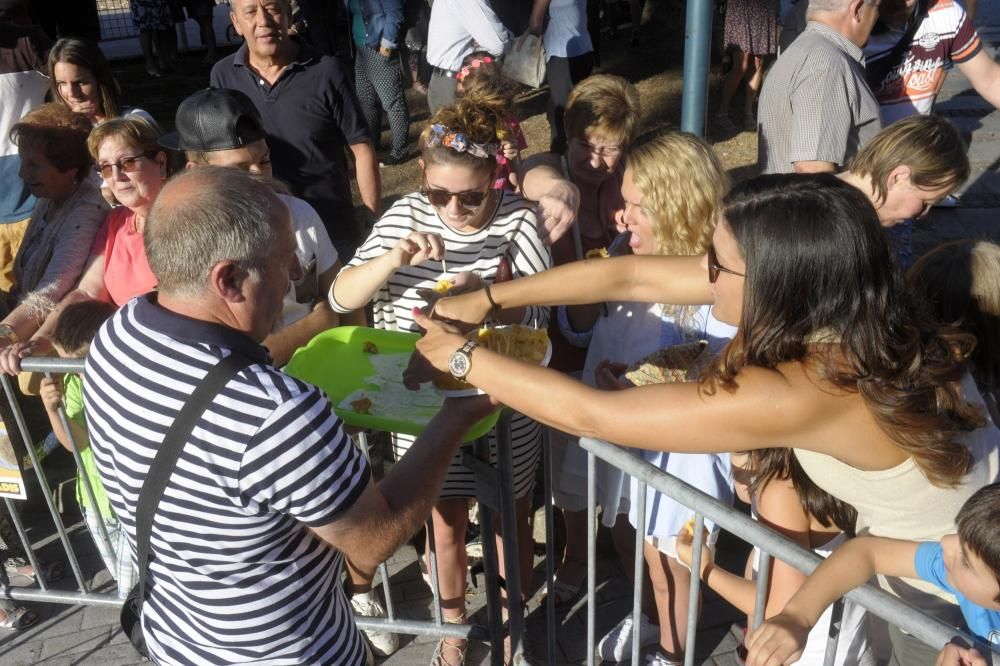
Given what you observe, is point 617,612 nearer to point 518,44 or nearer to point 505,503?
point 505,503

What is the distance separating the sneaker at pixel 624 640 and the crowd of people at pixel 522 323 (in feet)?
0.09

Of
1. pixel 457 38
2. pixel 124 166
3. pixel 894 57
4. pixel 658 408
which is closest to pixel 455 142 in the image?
pixel 658 408

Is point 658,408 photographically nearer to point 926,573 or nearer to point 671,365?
point 926,573

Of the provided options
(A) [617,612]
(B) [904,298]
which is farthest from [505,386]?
(A) [617,612]

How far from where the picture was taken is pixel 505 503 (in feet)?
8.87

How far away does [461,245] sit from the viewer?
3100mm

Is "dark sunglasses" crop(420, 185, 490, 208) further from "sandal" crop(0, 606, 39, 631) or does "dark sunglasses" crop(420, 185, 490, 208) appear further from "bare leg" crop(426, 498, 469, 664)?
"sandal" crop(0, 606, 39, 631)

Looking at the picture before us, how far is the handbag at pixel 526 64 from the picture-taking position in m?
5.27

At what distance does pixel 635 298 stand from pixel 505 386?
0.80 meters

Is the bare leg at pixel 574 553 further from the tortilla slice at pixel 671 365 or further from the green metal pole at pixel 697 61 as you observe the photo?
the green metal pole at pixel 697 61

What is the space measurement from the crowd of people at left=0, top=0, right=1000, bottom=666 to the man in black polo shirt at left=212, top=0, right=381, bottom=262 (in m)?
0.02

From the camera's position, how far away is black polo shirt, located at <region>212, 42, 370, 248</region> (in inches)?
170

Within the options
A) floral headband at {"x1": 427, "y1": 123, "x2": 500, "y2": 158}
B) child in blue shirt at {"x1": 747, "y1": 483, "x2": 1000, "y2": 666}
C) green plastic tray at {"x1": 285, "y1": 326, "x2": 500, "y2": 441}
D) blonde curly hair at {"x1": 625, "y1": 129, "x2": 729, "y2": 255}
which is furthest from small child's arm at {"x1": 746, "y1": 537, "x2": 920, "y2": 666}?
floral headband at {"x1": 427, "y1": 123, "x2": 500, "y2": 158}

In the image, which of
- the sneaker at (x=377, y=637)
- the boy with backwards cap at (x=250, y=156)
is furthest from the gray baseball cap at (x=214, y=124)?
the sneaker at (x=377, y=637)
